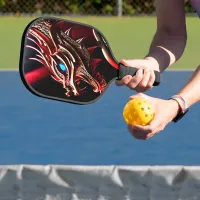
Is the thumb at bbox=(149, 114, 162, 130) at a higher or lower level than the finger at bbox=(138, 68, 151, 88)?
lower

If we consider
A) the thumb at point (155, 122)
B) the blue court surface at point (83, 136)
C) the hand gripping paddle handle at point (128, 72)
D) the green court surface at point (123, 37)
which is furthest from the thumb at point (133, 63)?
the green court surface at point (123, 37)

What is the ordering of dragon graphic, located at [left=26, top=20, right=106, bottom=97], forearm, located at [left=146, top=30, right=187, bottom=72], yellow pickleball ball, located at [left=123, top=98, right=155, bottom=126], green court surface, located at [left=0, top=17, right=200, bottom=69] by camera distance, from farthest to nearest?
A: green court surface, located at [left=0, top=17, right=200, bottom=69] → forearm, located at [left=146, top=30, right=187, bottom=72] → dragon graphic, located at [left=26, top=20, right=106, bottom=97] → yellow pickleball ball, located at [left=123, top=98, right=155, bottom=126]

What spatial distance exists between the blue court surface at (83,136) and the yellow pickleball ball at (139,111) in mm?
2479

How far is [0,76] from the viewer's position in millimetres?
6496

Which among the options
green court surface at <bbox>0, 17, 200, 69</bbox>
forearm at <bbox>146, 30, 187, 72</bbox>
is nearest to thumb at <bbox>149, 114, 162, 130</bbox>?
forearm at <bbox>146, 30, 187, 72</bbox>

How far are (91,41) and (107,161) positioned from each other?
7.60 ft

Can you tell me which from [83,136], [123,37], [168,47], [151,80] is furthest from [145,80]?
[123,37]

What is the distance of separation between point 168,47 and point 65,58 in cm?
39

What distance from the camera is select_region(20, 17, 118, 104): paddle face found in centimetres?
189

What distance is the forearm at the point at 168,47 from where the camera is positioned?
2.23m

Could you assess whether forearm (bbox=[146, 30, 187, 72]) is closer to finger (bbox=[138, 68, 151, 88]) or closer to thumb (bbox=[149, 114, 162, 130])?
finger (bbox=[138, 68, 151, 88])

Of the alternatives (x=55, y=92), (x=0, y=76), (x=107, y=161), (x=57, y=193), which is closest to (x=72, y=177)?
(x=57, y=193)

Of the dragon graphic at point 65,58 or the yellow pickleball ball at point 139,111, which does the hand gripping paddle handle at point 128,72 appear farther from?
the yellow pickleball ball at point 139,111

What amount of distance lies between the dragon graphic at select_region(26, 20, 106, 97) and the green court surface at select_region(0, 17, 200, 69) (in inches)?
194
